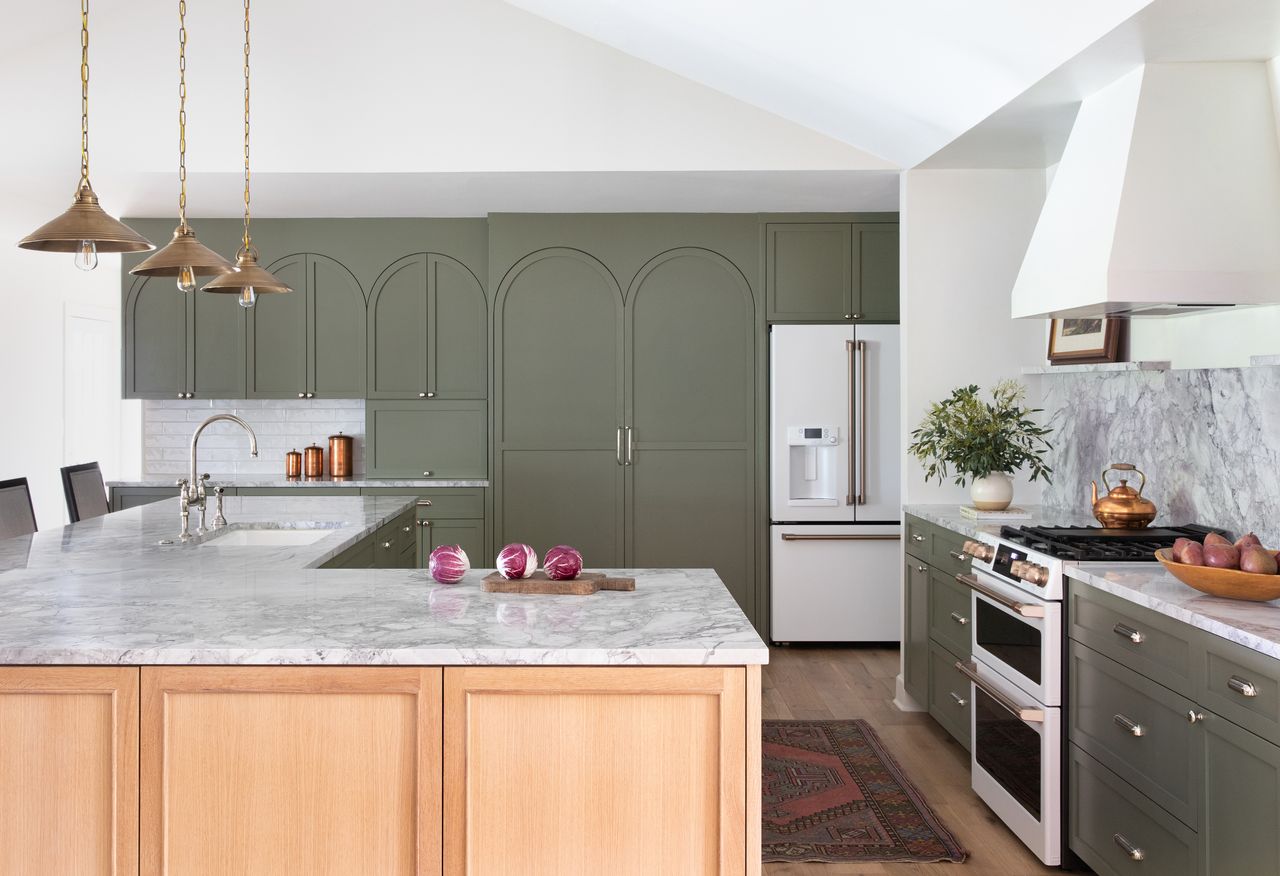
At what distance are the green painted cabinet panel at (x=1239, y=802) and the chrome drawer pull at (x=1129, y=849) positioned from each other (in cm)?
29

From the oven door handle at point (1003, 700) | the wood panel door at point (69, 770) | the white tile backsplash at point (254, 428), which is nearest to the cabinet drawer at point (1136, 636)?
the oven door handle at point (1003, 700)

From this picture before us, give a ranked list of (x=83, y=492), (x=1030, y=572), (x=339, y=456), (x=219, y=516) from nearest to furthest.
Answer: (x=1030, y=572), (x=219, y=516), (x=83, y=492), (x=339, y=456)

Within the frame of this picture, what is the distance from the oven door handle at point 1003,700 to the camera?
2793 mm

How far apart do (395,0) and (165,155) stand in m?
1.33

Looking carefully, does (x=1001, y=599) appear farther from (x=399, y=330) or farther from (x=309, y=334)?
(x=309, y=334)

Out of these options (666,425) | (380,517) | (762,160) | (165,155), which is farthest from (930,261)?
(165,155)

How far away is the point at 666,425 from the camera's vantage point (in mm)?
5438

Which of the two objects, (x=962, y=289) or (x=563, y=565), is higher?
(x=962, y=289)

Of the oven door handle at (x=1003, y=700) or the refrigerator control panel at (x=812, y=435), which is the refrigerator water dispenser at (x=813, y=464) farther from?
the oven door handle at (x=1003, y=700)

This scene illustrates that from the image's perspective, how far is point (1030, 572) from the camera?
9.36 ft

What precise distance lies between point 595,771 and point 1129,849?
4.98 feet

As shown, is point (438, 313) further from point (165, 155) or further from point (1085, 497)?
point (1085, 497)

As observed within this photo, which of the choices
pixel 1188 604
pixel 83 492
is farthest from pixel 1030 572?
pixel 83 492

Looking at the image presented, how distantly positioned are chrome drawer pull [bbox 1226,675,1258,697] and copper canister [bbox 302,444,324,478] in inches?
199
